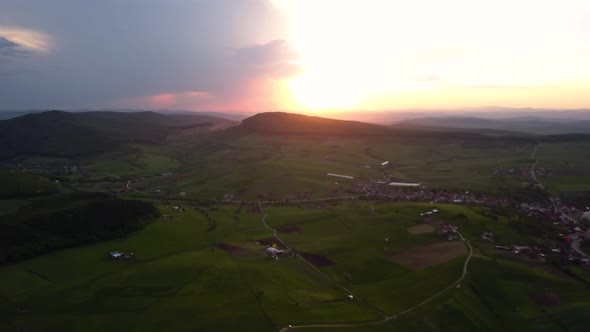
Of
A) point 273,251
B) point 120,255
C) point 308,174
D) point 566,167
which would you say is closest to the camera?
point 120,255

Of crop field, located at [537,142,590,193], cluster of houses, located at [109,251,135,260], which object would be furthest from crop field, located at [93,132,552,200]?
cluster of houses, located at [109,251,135,260]

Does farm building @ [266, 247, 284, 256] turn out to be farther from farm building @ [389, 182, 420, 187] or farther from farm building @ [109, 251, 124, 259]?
farm building @ [389, 182, 420, 187]

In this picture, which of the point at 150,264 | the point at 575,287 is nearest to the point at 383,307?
the point at 575,287

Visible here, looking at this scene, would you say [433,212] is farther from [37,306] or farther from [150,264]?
[37,306]

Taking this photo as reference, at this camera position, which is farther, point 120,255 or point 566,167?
point 566,167

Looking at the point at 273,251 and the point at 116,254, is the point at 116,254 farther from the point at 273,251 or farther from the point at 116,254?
the point at 273,251

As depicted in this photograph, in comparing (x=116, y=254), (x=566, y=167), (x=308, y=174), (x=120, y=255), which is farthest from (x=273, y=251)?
(x=566, y=167)

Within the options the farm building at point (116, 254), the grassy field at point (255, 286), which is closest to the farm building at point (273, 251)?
the grassy field at point (255, 286)

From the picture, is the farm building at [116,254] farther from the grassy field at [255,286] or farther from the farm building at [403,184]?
the farm building at [403,184]
